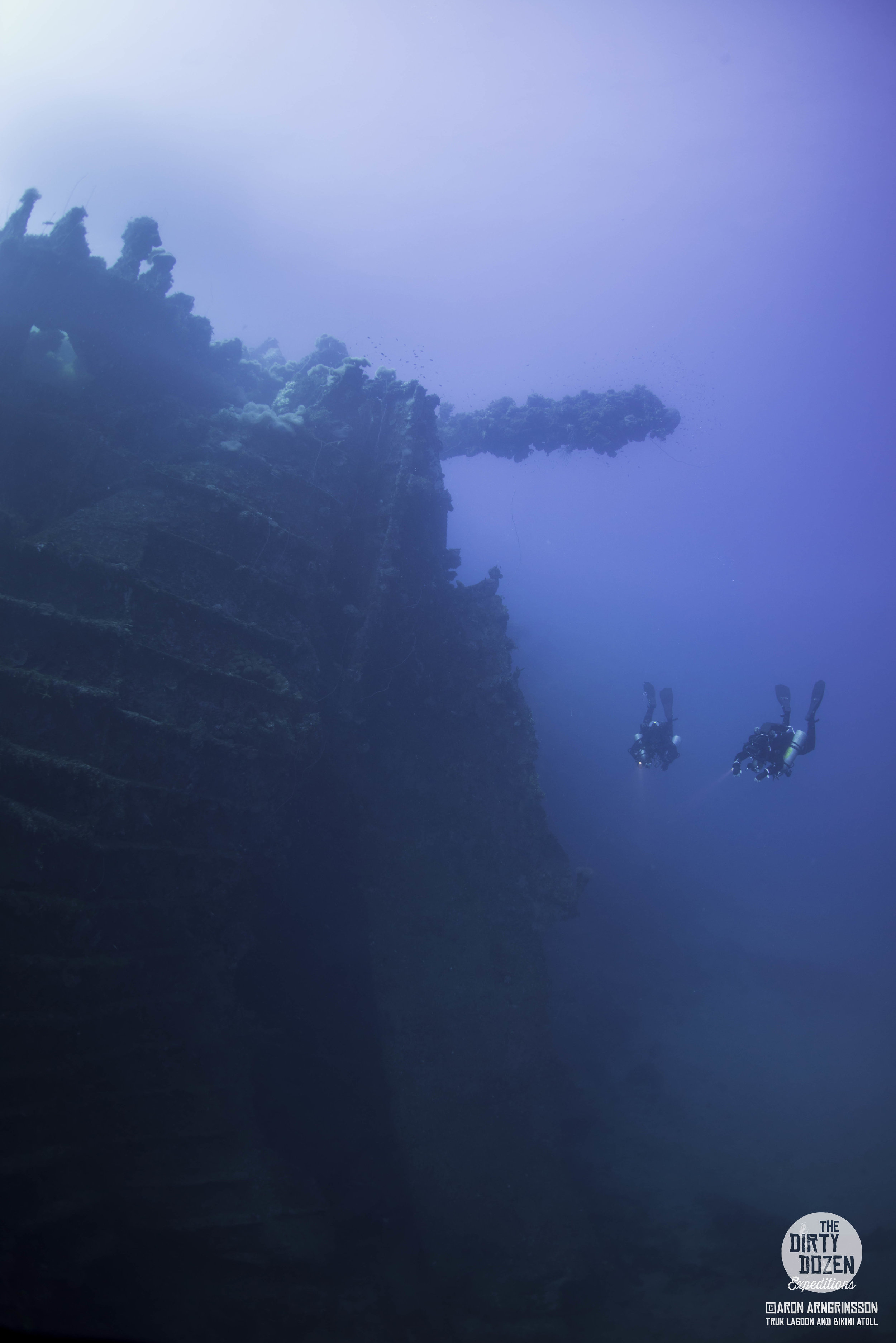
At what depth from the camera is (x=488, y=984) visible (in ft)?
43.1

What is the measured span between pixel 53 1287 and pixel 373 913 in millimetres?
6978

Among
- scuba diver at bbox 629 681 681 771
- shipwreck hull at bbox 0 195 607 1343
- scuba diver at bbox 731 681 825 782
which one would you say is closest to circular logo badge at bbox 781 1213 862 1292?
shipwreck hull at bbox 0 195 607 1343

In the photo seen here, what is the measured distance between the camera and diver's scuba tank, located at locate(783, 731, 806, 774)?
19.7m

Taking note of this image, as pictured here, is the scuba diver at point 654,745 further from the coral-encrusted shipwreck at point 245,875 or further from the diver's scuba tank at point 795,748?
the coral-encrusted shipwreck at point 245,875

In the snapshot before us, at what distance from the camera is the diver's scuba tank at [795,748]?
19736mm

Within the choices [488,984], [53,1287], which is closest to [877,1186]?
[488,984]

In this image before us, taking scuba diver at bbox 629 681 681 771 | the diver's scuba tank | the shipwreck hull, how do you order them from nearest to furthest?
the shipwreck hull
the diver's scuba tank
scuba diver at bbox 629 681 681 771

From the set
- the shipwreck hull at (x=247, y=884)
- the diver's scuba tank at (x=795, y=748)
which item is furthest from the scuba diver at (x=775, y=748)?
the shipwreck hull at (x=247, y=884)

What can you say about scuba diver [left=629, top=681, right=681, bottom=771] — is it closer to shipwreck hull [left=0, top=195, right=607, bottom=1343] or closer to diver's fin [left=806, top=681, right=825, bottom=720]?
diver's fin [left=806, top=681, right=825, bottom=720]

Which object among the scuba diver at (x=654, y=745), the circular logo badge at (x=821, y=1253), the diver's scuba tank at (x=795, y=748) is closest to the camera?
the circular logo badge at (x=821, y=1253)

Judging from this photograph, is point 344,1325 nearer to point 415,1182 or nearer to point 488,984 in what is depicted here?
point 415,1182

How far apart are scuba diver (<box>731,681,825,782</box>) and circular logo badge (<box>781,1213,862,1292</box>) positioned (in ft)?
38.3

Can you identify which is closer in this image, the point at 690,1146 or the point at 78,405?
the point at 78,405

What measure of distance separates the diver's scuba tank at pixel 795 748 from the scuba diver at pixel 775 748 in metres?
0.01
